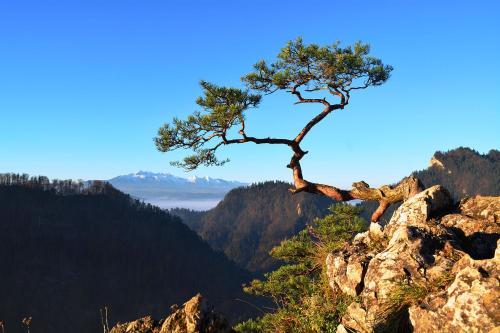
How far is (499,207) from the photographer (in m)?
13.3

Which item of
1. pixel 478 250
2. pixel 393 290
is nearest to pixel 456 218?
pixel 478 250

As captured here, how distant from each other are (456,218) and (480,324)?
5.61 metres

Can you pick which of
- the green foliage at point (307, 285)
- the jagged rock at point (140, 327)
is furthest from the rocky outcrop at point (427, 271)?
the jagged rock at point (140, 327)

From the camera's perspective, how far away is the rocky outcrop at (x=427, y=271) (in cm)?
847

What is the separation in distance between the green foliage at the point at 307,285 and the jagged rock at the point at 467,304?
2414mm

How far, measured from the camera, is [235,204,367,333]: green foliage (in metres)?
11.5

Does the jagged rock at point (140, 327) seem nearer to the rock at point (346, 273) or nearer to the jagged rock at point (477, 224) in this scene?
the rock at point (346, 273)

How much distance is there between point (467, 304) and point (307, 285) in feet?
37.1

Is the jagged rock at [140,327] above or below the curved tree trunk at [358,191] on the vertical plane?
below

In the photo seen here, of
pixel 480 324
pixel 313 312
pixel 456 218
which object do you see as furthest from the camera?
pixel 456 218

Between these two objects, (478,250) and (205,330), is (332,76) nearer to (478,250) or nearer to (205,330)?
(478,250)

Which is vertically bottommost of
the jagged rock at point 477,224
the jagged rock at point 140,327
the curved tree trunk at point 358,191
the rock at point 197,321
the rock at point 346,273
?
the jagged rock at point 140,327

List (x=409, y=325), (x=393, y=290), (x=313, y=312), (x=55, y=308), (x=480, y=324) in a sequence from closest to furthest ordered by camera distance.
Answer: (x=480, y=324) < (x=409, y=325) < (x=393, y=290) < (x=313, y=312) < (x=55, y=308)

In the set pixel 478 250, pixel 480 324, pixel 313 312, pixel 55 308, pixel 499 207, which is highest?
pixel 499 207
